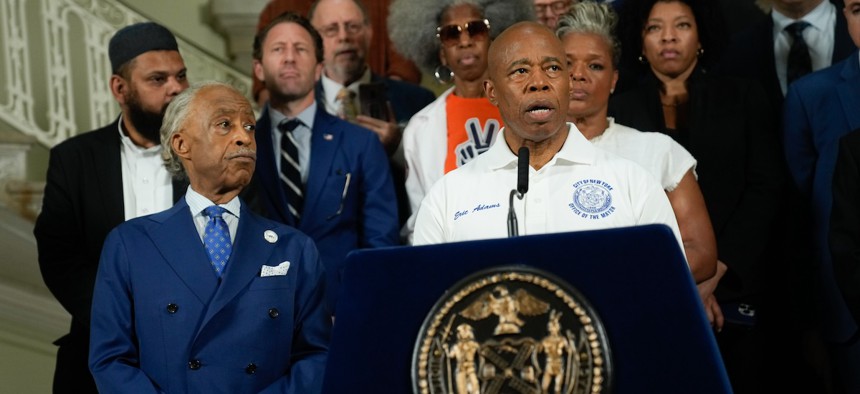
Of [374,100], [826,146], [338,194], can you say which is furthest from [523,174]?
[374,100]

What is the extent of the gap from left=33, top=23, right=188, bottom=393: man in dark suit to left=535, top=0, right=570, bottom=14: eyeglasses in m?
1.26

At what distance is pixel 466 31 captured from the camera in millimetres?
4141

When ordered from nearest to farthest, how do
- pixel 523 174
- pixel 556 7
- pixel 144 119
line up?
pixel 523 174, pixel 144 119, pixel 556 7

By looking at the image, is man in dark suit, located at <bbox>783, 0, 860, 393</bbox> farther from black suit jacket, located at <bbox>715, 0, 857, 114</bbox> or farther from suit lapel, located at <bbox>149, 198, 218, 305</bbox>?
suit lapel, located at <bbox>149, 198, 218, 305</bbox>

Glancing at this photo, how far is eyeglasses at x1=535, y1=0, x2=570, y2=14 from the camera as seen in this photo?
4.53 m

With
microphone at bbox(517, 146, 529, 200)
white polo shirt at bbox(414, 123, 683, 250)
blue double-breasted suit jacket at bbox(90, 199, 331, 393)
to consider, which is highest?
microphone at bbox(517, 146, 529, 200)

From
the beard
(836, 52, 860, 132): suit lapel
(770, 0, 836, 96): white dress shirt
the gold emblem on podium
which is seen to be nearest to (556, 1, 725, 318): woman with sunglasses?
(836, 52, 860, 132): suit lapel

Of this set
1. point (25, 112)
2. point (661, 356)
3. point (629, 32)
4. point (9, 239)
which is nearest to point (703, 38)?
point (629, 32)

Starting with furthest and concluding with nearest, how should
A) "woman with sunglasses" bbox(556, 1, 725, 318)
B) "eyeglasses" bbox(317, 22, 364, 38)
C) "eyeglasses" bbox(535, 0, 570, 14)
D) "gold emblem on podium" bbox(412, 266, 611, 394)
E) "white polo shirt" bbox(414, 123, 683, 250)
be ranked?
"eyeglasses" bbox(317, 22, 364, 38) < "eyeglasses" bbox(535, 0, 570, 14) < "woman with sunglasses" bbox(556, 1, 725, 318) < "white polo shirt" bbox(414, 123, 683, 250) < "gold emblem on podium" bbox(412, 266, 611, 394)

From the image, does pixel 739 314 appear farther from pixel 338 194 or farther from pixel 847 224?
pixel 338 194

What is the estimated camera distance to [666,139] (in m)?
3.54

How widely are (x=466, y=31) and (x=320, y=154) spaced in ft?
1.94

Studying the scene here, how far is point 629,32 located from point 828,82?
0.64 meters

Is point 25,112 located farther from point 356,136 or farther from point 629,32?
point 629,32
